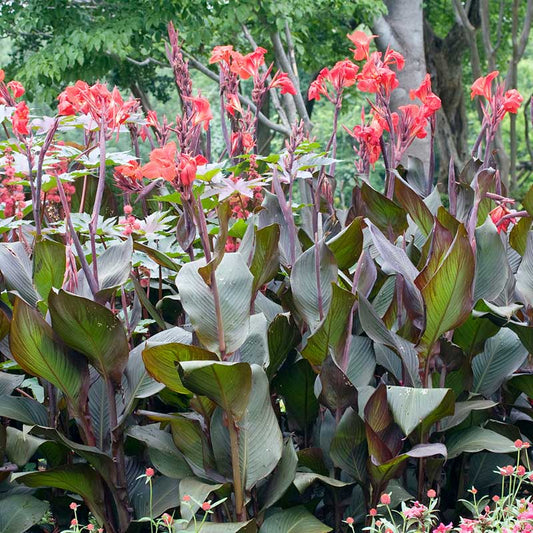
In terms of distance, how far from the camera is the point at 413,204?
2.52 meters

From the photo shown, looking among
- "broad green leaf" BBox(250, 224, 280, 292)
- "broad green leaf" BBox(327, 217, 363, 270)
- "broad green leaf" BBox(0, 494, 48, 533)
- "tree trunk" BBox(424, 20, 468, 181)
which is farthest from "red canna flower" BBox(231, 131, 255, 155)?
"tree trunk" BBox(424, 20, 468, 181)

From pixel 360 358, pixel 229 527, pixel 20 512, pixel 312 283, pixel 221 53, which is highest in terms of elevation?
pixel 221 53

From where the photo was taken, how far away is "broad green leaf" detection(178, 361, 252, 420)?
1.80 meters

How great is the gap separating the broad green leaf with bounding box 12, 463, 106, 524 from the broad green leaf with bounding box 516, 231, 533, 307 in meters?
1.34

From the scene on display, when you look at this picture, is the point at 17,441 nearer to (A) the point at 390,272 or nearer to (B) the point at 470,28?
(A) the point at 390,272

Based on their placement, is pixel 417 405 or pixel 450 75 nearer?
pixel 417 405

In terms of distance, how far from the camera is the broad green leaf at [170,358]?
1896mm

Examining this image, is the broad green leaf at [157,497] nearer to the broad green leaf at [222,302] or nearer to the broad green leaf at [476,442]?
the broad green leaf at [222,302]

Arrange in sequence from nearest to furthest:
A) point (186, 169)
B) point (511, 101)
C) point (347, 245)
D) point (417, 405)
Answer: point (186, 169), point (417, 405), point (511, 101), point (347, 245)

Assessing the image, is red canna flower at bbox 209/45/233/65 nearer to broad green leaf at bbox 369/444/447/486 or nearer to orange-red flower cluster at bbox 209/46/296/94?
orange-red flower cluster at bbox 209/46/296/94

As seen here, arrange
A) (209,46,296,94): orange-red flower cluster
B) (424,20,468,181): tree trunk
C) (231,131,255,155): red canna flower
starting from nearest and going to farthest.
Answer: (209,46,296,94): orange-red flower cluster < (231,131,255,155): red canna flower < (424,20,468,181): tree trunk

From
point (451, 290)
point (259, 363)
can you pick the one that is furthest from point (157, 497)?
point (451, 290)

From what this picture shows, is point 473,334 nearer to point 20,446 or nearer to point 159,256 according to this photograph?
point 159,256

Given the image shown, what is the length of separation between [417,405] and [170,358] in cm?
63
